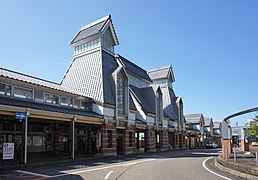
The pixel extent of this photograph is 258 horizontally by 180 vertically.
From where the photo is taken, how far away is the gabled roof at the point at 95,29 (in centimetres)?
3157

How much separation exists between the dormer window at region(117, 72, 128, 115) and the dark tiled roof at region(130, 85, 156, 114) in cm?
536

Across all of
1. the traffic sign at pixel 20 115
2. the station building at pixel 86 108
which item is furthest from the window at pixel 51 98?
the traffic sign at pixel 20 115

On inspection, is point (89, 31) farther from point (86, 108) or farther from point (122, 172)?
point (122, 172)

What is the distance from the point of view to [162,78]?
51000 millimetres

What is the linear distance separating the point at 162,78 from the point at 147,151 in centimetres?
2079

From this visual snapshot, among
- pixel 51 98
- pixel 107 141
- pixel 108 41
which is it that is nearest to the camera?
pixel 51 98

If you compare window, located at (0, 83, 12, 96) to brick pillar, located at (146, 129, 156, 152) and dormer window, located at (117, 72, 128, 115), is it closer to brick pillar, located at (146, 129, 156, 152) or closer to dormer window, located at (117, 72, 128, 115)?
dormer window, located at (117, 72, 128, 115)

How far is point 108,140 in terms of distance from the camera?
26375 millimetres

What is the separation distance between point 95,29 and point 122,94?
31.9 ft

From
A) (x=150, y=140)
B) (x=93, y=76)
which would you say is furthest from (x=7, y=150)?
(x=150, y=140)

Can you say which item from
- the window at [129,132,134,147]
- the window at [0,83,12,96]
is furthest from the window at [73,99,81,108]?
the window at [129,132,134,147]

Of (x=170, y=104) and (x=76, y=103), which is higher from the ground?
(x=170, y=104)

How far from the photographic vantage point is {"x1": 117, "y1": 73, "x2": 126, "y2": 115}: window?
94.7 ft

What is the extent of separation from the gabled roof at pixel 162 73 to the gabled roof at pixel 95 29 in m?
19.6
